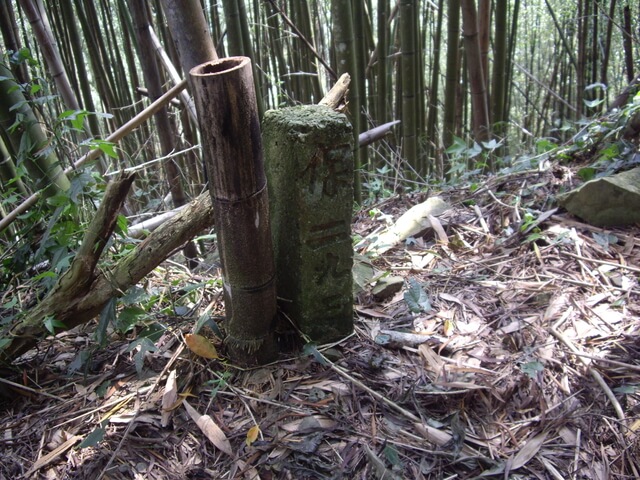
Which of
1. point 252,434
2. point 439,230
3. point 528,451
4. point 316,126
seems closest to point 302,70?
point 439,230

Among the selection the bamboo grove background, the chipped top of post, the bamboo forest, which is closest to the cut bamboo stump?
the bamboo forest

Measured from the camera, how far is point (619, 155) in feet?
6.84

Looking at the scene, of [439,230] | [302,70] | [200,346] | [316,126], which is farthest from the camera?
[302,70]

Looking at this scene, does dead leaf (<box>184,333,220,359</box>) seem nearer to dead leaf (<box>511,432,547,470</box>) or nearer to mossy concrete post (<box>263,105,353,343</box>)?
mossy concrete post (<box>263,105,353,343</box>)

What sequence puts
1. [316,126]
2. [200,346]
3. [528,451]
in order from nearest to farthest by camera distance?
[528,451], [316,126], [200,346]

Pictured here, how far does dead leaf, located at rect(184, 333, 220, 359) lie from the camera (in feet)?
4.57

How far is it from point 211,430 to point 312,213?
1.96ft

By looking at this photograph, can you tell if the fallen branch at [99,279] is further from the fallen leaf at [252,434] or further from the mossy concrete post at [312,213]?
the fallen leaf at [252,434]

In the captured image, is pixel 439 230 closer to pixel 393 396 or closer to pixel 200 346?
pixel 393 396

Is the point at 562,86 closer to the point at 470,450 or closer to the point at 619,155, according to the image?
the point at 619,155

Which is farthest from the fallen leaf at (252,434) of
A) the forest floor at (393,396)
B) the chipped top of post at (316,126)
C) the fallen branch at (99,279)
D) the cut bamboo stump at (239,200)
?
the chipped top of post at (316,126)

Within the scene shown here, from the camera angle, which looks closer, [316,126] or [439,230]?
[316,126]

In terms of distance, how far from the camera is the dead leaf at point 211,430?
4.03 feet

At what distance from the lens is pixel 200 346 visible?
1.40m
